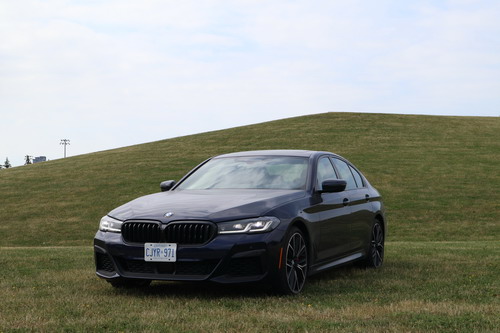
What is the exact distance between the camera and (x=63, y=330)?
5383mm

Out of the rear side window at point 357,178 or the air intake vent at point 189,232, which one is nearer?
the air intake vent at point 189,232

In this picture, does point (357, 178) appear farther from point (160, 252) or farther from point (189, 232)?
point (160, 252)

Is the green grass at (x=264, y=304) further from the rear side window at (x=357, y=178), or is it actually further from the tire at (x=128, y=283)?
the rear side window at (x=357, y=178)

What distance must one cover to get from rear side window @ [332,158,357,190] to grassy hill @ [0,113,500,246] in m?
14.4

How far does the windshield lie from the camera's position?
26.3 feet

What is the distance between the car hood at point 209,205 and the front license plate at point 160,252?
0.25 metres

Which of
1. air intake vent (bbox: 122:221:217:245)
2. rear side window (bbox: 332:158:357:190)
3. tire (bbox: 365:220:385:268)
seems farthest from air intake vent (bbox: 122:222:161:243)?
tire (bbox: 365:220:385:268)

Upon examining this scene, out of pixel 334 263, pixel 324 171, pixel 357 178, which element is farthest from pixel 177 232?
pixel 357 178

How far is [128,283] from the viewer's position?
7.55m

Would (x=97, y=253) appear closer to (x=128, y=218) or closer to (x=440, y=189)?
(x=128, y=218)

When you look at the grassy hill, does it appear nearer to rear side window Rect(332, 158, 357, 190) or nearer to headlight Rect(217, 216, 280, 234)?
rear side window Rect(332, 158, 357, 190)

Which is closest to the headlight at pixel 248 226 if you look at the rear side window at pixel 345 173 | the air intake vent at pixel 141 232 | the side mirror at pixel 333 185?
the air intake vent at pixel 141 232

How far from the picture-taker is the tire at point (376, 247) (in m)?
9.73

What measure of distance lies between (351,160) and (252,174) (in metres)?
32.0
